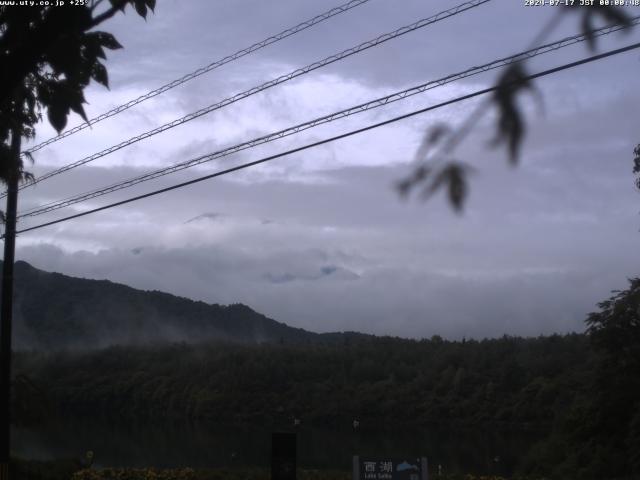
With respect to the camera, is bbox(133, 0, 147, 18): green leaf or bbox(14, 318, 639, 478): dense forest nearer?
bbox(133, 0, 147, 18): green leaf

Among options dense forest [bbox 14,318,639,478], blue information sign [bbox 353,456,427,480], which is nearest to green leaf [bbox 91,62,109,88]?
blue information sign [bbox 353,456,427,480]

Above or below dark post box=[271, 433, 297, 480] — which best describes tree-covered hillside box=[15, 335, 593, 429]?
above

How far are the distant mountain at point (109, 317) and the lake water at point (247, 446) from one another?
22.6 ft

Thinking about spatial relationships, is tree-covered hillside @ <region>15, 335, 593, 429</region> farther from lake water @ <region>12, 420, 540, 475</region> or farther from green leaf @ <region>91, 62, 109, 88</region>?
green leaf @ <region>91, 62, 109, 88</region>

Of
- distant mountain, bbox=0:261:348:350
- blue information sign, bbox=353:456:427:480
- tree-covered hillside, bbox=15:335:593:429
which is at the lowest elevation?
blue information sign, bbox=353:456:427:480

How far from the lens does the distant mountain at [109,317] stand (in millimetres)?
53969

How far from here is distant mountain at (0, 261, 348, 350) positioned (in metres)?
54.0

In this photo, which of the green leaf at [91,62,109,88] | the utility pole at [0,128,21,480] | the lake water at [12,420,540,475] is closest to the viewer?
the green leaf at [91,62,109,88]

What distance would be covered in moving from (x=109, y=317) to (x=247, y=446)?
36.5m

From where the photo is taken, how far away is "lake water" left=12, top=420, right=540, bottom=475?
27.6 m

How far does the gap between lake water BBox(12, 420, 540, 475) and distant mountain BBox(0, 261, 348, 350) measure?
22.6ft

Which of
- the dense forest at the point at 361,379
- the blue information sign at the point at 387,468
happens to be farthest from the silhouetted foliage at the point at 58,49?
the dense forest at the point at 361,379

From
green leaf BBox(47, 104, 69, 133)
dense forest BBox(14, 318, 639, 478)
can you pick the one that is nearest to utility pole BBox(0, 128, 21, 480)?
green leaf BBox(47, 104, 69, 133)

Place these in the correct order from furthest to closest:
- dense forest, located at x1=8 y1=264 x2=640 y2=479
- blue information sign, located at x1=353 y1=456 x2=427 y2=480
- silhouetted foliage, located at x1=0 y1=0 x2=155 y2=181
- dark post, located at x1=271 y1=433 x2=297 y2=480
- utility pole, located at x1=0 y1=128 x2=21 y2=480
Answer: dense forest, located at x1=8 y1=264 x2=640 y2=479 < utility pole, located at x1=0 y1=128 x2=21 y2=480 < dark post, located at x1=271 y1=433 x2=297 y2=480 < blue information sign, located at x1=353 y1=456 x2=427 y2=480 < silhouetted foliage, located at x1=0 y1=0 x2=155 y2=181
